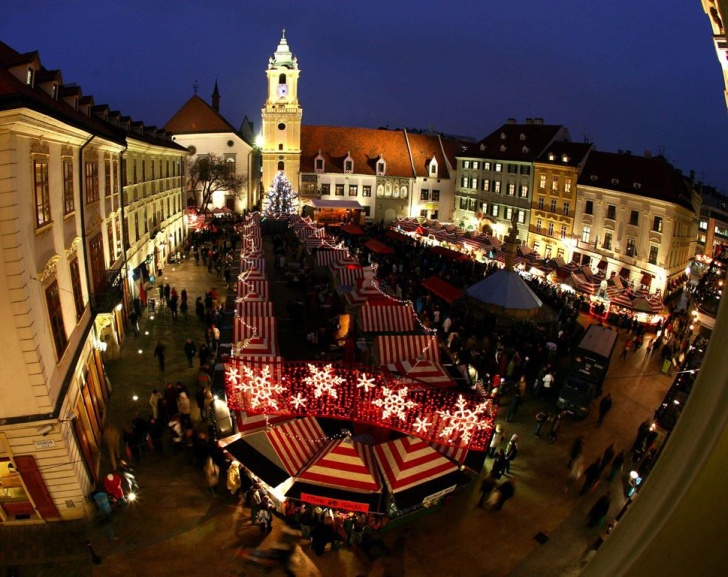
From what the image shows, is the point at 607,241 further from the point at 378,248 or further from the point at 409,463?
the point at 409,463

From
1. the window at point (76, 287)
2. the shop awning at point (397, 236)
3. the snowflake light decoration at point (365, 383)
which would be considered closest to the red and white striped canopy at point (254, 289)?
the window at point (76, 287)

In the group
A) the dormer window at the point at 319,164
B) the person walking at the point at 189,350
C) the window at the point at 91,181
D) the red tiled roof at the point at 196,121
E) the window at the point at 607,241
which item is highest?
the red tiled roof at the point at 196,121

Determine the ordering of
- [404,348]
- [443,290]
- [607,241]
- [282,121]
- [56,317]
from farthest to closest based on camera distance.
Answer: [282,121] → [607,241] → [443,290] → [404,348] → [56,317]

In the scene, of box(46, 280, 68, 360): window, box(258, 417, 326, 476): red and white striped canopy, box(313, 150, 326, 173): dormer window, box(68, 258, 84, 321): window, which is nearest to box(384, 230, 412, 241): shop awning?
box(313, 150, 326, 173): dormer window

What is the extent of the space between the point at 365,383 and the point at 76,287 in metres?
8.39

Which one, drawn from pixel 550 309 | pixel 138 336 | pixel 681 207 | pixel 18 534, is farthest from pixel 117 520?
pixel 681 207

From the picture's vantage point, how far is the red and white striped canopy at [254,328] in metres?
14.0

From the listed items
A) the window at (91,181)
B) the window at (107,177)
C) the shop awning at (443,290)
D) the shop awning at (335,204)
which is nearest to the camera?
the window at (91,181)

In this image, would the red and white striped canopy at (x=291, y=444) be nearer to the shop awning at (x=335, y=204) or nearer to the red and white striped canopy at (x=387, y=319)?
Answer: the red and white striped canopy at (x=387, y=319)

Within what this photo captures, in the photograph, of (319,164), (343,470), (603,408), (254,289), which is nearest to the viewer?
(343,470)

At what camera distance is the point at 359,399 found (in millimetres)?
10320

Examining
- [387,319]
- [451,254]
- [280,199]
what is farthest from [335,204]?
[387,319]

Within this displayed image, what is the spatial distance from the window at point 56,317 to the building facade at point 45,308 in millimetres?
24

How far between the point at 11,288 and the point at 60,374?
109 inches
